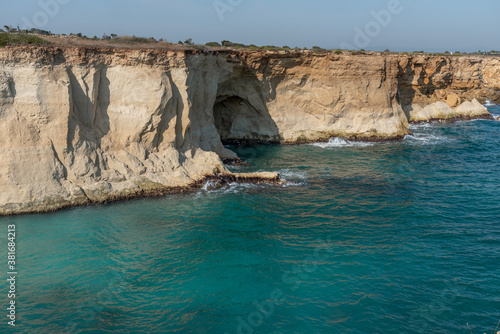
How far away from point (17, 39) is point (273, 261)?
62.0 ft

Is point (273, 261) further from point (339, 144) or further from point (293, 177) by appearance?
point (339, 144)

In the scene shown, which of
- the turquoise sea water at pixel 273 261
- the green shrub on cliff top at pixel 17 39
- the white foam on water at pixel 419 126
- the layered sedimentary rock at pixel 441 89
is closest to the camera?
the turquoise sea water at pixel 273 261

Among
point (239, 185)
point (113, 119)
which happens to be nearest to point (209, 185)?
point (239, 185)

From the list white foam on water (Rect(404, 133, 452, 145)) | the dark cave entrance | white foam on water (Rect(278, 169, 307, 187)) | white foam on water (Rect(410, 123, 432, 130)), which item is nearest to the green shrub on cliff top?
white foam on water (Rect(278, 169, 307, 187))

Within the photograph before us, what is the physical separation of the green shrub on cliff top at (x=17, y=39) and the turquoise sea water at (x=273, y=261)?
9.76m

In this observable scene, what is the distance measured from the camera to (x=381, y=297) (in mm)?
14562

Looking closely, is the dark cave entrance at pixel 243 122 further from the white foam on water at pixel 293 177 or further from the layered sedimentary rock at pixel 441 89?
the layered sedimentary rock at pixel 441 89

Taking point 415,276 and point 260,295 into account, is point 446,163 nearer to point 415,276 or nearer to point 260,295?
point 415,276

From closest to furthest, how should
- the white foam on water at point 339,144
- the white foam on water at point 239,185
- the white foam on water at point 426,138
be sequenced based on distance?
the white foam on water at point 239,185 → the white foam on water at point 339,144 → the white foam on water at point 426,138

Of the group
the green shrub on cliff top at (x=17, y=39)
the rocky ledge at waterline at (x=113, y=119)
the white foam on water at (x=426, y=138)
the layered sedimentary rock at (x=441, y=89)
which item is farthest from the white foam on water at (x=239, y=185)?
the layered sedimentary rock at (x=441, y=89)

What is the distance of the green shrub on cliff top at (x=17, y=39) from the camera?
883 inches

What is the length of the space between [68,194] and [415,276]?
17.9 metres

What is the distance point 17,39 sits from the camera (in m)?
22.8

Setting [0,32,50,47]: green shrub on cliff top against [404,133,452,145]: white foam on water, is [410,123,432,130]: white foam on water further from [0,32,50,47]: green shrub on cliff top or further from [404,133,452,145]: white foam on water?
[0,32,50,47]: green shrub on cliff top
